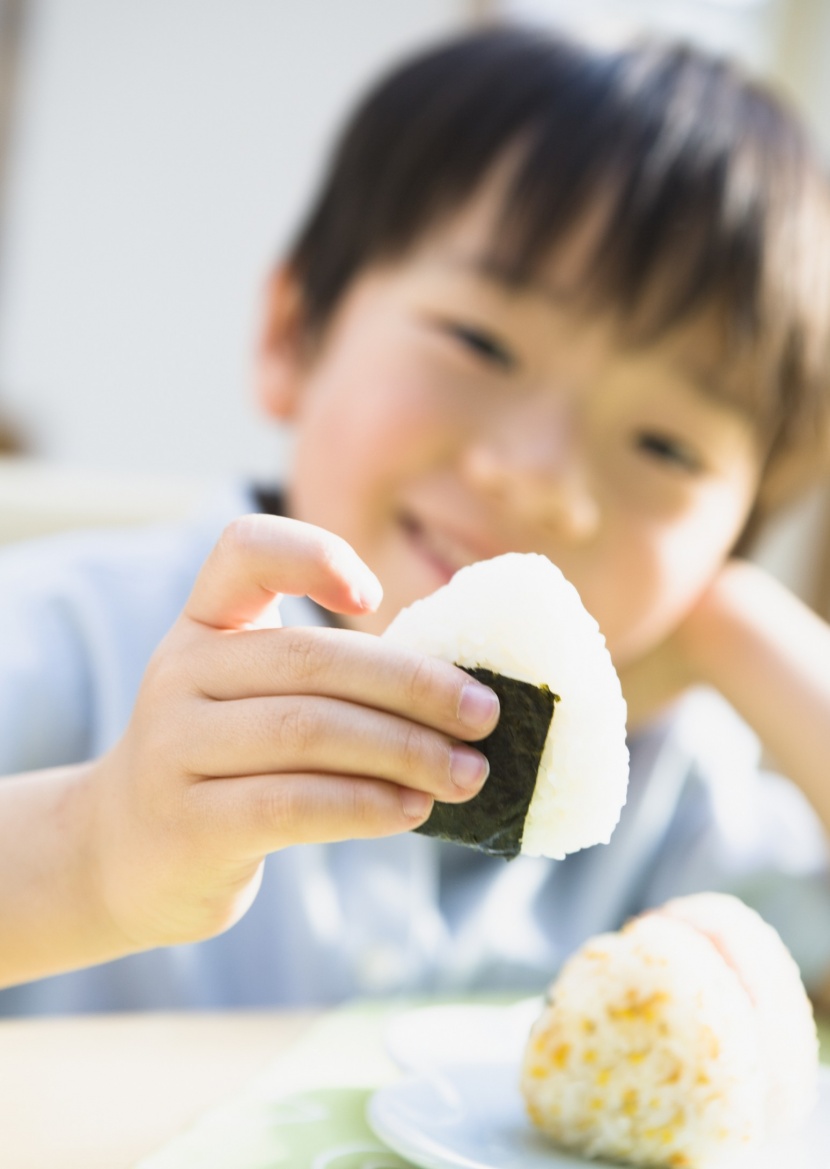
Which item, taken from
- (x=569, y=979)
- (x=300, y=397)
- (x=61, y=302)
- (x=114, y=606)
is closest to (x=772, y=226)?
(x=300, y=397)

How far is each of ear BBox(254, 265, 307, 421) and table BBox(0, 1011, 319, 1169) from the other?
670 mm

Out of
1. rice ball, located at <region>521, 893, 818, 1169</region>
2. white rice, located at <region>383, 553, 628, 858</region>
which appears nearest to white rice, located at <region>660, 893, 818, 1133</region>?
rice ball, located at <region>521, 893, 818, 1169</region>

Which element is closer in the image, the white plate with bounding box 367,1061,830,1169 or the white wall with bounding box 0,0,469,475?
the white plate with bounding box 367,1061,830,1169

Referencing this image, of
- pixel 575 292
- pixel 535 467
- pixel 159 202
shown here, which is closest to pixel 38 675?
pixel 535 467

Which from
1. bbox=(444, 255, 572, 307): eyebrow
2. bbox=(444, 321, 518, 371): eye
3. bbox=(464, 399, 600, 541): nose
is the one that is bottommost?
bbox=(464, 399, 600, 541): nose

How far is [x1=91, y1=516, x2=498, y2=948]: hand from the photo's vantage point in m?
0.44

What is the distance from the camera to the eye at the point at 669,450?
1055 millimetres

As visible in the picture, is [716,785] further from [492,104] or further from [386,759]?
[386,759]

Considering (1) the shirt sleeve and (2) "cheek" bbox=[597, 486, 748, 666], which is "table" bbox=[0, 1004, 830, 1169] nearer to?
(1) the shirt sleeve

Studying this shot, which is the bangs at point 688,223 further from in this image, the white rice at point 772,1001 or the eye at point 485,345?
the white rice at point 772,1001

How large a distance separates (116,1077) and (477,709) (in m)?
0.34

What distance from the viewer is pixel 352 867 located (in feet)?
3.81

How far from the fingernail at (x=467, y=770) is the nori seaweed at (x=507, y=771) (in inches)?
1.0

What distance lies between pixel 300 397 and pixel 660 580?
0.41m
